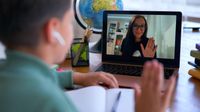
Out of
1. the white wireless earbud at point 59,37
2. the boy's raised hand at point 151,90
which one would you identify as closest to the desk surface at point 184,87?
the boy's raised hand at point 151,90

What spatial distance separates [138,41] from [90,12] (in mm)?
436

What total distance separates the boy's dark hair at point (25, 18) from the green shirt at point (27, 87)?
0.03 metres

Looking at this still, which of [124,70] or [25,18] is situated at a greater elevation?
[25,18]

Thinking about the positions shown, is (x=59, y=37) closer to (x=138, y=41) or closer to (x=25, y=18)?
(x=25, y=18)

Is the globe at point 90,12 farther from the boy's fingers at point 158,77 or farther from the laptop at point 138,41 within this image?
the boy's fingers at point 158,77

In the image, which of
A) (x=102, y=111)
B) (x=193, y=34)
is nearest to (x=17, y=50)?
(x=102, y=111)

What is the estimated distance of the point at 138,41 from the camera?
137 cm

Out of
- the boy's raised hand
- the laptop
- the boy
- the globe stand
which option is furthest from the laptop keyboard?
the boy

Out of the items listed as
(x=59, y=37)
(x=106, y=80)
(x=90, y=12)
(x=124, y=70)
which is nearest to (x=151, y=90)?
(x=59, y=37)

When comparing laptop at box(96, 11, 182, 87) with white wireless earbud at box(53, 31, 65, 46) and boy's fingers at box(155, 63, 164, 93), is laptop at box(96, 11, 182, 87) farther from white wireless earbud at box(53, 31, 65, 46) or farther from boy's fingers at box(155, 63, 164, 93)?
white wireless earbud at box(53, 31, 65, 46)

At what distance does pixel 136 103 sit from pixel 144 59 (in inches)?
23.2

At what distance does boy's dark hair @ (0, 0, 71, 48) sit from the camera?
0.60m

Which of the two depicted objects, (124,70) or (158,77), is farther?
(124,70)

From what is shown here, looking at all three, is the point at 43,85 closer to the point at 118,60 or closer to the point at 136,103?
the point at 136,103
